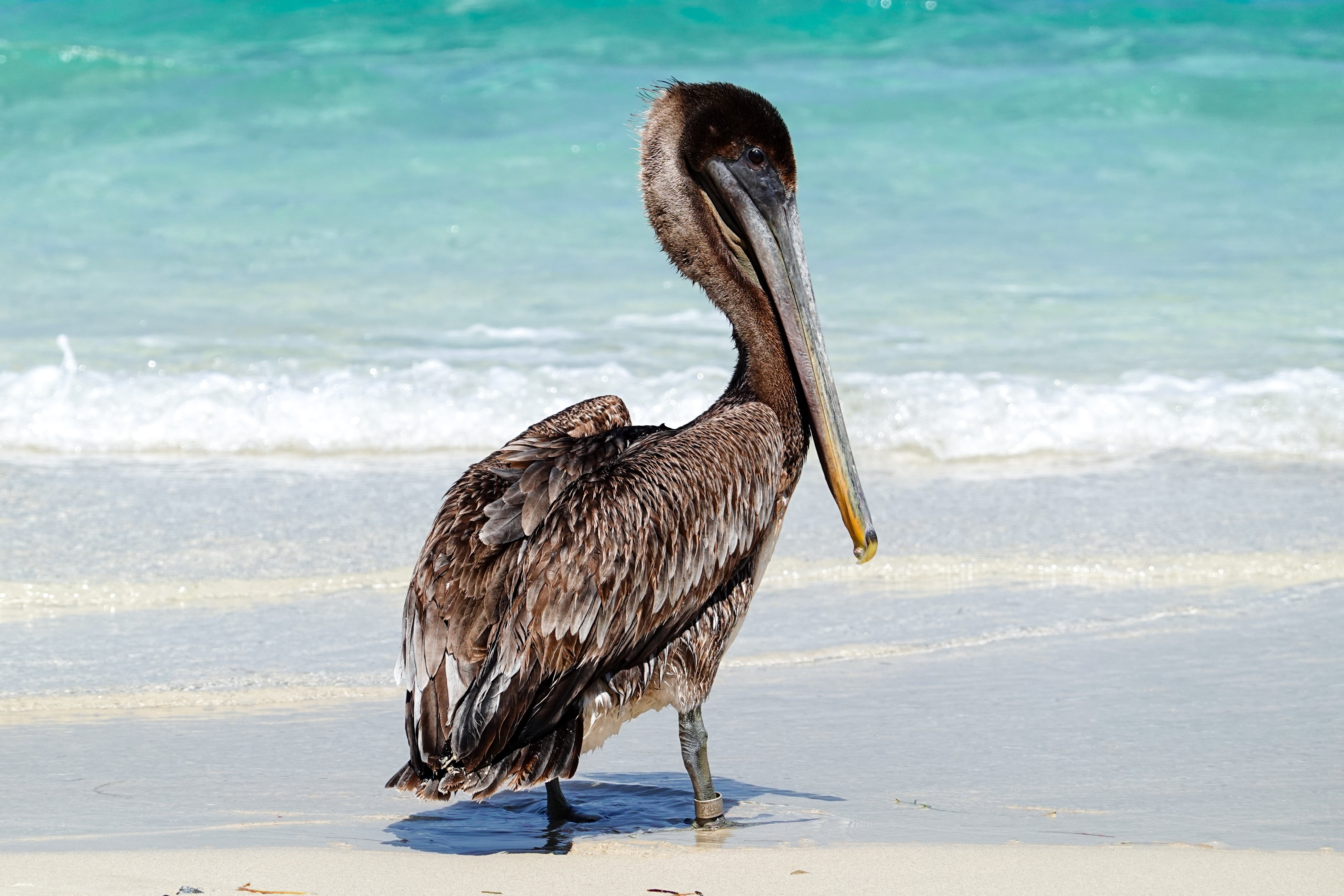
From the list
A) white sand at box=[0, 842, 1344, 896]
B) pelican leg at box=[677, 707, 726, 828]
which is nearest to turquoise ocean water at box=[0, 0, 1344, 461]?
pelican leg at box=[677, 707, 726, 828]

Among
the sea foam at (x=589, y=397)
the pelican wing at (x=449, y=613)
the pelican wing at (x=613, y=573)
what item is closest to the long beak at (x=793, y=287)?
the pelican wing at (x=613, y=573)

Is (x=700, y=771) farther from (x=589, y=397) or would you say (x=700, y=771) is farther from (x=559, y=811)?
(x=589, y=397)

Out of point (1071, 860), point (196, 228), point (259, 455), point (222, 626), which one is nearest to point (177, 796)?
point (222, 626)

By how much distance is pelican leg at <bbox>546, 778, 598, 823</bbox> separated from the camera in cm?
363

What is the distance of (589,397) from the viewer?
9.18 meters

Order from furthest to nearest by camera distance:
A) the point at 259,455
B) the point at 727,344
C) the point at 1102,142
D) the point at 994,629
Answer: the point at 1102,142, the point at 727,344, the point at 259,455, the point at 994,629

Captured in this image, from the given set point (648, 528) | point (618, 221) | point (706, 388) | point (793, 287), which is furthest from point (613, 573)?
point (618, 221)

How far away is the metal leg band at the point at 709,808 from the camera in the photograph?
139 inches

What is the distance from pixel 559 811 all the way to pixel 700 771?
35 centimetres

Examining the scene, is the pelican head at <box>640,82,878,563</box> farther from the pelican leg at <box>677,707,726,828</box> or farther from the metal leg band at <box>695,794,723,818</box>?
the metal leg band at <box>695,794,723,818</box>

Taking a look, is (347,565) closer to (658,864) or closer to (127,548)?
(127,548)

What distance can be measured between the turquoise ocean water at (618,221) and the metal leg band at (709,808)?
15.6 ft

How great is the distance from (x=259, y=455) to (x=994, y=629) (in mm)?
4506

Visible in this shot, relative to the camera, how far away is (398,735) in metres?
4.17
